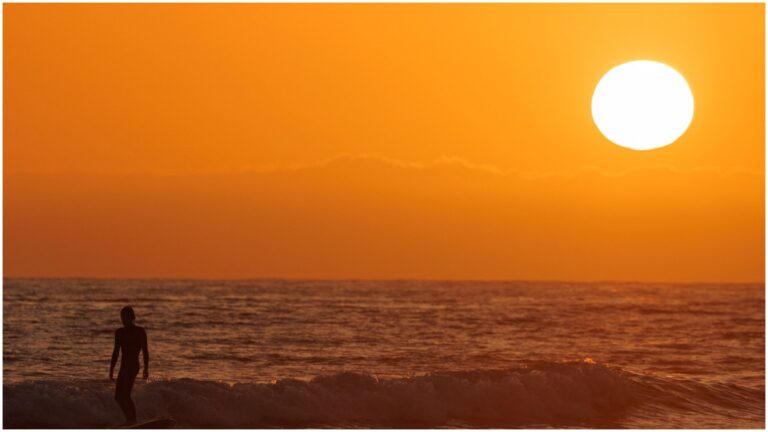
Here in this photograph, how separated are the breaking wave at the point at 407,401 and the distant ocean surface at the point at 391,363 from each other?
45 mm

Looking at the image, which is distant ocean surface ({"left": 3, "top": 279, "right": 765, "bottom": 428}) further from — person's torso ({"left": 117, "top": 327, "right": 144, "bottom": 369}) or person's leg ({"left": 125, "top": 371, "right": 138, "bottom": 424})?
person's torso ({"left": 117, "top": 327, "right": 144, "bottom": 369})

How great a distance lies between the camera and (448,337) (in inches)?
1918

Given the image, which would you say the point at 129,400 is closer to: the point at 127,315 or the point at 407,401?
the point at 127,315

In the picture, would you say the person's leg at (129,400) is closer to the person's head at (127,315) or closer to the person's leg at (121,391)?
the person's leg at (121,391)

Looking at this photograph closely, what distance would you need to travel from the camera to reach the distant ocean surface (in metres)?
25.5

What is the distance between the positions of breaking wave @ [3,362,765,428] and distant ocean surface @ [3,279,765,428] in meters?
0.05


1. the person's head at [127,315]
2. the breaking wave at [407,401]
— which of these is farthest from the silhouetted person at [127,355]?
the breaking wave at [407,401]

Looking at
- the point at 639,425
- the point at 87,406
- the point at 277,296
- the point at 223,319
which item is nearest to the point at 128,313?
the point at 87,406

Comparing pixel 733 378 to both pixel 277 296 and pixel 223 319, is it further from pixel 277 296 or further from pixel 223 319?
pixel 277 296

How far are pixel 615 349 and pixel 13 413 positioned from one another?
27.5m

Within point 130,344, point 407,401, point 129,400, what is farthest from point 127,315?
point 407,401

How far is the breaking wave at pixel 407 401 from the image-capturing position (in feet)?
80.2

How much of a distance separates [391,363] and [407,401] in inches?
462

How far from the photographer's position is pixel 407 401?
1057 inches
